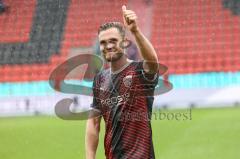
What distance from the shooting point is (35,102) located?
37.6 feet

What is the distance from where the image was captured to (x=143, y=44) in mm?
3453

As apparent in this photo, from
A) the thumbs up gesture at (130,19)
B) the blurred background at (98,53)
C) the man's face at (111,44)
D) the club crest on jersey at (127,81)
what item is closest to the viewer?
the thumbs up gesture at (130,19)

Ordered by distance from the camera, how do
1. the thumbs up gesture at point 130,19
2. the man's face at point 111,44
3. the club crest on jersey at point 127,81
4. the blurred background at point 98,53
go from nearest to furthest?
the thumbs up gesture at point 130,19 → the man's face at point 111,44 → the club crest on jersey at point 127,81 → the blurred background at point 98,53

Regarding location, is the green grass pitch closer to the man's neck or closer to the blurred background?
the blurred background

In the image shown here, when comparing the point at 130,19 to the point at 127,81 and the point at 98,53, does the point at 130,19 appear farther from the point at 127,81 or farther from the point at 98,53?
the point at 98,53

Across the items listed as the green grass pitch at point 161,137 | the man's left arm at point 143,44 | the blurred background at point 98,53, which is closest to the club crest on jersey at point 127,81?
the man's left arm at point 143,44

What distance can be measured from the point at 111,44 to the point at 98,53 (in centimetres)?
731

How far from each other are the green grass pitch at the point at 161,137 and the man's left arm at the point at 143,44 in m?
4.17

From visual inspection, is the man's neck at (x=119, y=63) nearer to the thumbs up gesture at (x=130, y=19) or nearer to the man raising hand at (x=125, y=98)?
the man raising hand at (x=125, y=98)

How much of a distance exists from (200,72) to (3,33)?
388 centimetres

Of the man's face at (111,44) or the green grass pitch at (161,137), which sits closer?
the man's face at (111,44)

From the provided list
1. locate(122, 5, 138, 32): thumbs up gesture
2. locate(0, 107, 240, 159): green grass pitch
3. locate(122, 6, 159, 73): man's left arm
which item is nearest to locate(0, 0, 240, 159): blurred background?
locate(0, 107, 240, 159): green grass pitch

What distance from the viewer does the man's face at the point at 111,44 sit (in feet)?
11.6

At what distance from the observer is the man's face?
353 cm
